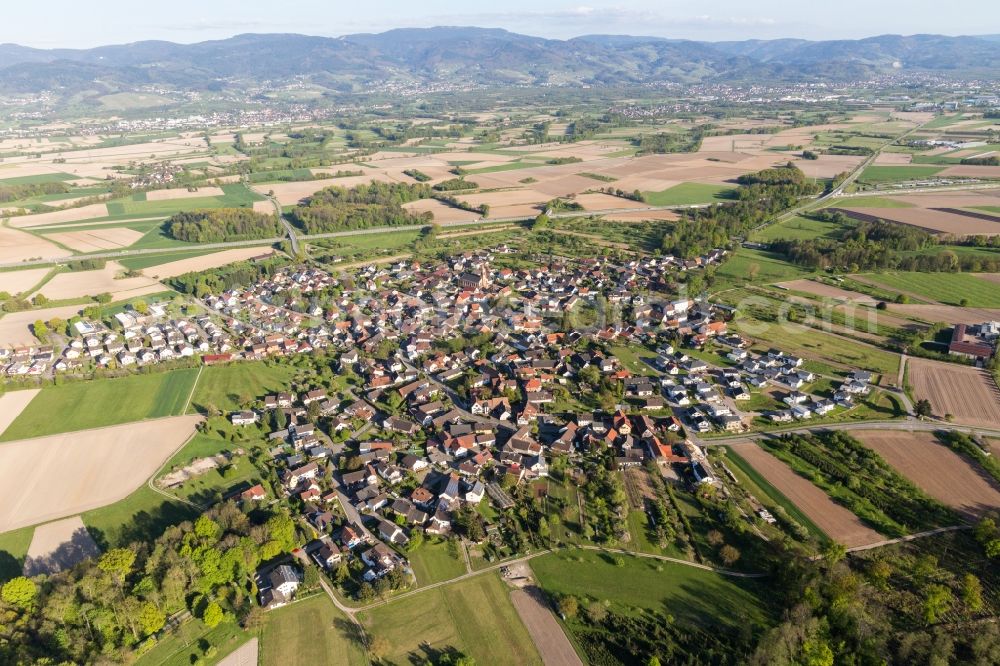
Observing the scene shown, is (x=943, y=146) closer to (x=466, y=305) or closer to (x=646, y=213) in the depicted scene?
(x=646, y=213)

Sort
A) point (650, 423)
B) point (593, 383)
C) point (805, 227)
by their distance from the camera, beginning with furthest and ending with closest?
1. point (805, 227)
2. point (593, 383)
3. point (650, 423)

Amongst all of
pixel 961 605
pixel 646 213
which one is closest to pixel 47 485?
pixel 961 605

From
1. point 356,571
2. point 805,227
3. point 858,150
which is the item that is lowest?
point 356,571

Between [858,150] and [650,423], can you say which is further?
[858,150]

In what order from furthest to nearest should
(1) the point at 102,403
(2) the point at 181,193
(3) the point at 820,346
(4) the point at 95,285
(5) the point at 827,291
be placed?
1. (2) the point at 181,193
2. (4) the point at 95,285
3. (5) the point at 827,291
4. (3) the point at 820,346
5. (1) the point at 102,403

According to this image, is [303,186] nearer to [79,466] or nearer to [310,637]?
[79,466]

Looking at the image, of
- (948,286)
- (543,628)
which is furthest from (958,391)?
(543,628)

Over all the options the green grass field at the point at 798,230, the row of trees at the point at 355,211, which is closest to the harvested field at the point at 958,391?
the green grass field at the point at 798,230

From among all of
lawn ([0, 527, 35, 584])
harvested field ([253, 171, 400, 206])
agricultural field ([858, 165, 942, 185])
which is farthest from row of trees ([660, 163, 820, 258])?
harvested field ([253, 171, 400, 206])
